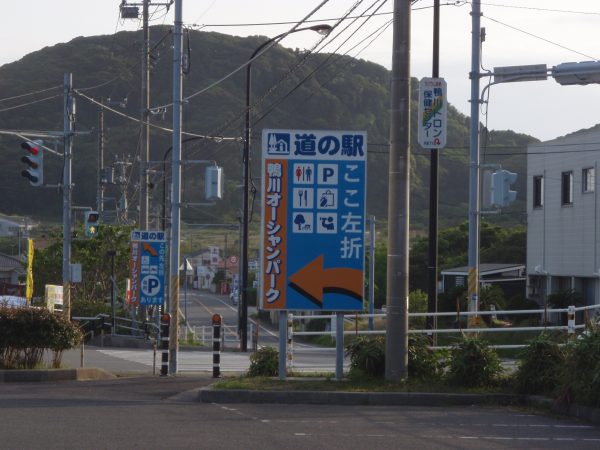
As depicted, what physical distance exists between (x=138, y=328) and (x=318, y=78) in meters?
118

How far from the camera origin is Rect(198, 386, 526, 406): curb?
560 inches

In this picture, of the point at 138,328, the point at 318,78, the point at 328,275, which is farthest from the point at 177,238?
the point at 318,78

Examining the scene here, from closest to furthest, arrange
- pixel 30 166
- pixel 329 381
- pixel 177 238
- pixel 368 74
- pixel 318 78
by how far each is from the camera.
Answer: pixel 329 381, pixel 177 238, pixel 30 166, pixel 318 78, pixel 368 74

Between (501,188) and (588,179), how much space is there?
16.1 m

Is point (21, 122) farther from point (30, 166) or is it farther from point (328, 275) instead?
point (328, 275)

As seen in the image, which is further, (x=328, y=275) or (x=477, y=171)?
(x=477, y=171)

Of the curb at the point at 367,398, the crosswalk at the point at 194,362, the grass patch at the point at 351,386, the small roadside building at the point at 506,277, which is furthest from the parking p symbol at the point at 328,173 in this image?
the small roadside building at the point at 506,277

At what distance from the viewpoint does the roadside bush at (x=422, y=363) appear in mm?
15438

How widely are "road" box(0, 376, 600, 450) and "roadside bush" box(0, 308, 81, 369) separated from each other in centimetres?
287

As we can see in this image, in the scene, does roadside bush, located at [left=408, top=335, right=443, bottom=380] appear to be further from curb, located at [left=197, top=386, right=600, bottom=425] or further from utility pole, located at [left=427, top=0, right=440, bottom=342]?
utility pole, located at [left=427, top=0, right=440, bottom=342]

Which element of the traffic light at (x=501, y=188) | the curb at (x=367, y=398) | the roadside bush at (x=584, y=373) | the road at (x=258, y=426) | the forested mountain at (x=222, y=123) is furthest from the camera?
the forested mountain at (x=222, y=123)

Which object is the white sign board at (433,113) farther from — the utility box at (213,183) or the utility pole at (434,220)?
the utility box at (213,183)

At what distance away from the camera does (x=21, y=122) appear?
6058 inches

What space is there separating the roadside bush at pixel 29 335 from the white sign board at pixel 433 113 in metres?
8.83
